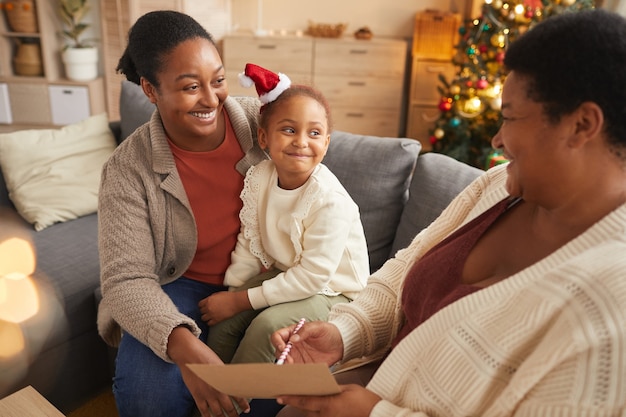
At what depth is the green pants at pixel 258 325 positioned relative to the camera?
1332 mm

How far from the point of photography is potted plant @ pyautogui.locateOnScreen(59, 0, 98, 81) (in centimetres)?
432

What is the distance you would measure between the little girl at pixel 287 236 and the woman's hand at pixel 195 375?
0.13 m

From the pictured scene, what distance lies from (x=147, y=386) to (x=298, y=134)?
0.71 meters

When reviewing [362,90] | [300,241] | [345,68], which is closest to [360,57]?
[345,68]

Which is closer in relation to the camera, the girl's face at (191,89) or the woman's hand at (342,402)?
the woman's hand at (342,402)

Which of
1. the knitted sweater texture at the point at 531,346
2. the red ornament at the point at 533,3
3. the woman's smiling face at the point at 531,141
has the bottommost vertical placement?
the knitted sweater texture at the point at 531,346

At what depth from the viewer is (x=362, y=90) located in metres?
4.59

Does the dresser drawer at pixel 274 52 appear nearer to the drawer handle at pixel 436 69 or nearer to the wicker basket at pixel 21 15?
the drawer handle at pixel 436 69

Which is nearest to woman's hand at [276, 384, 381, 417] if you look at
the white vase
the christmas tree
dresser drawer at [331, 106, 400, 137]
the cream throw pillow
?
the cream throw pillow

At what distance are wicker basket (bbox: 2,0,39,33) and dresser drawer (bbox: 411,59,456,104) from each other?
3002mm

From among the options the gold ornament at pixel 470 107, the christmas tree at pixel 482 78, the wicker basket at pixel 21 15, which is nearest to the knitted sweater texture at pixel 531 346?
the christmas tree at pixel 482 78

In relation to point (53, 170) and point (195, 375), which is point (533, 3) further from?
point (195, 375)

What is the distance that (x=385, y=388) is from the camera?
38.7 inches

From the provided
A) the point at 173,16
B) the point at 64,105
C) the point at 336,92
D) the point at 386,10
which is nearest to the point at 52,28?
the point at 64,105
